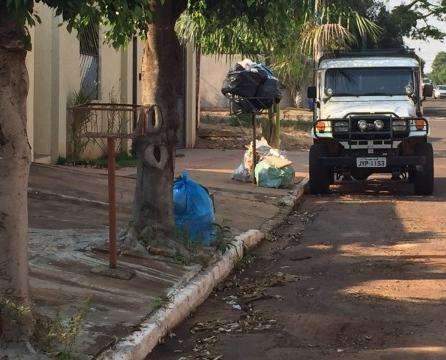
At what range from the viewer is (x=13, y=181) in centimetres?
432

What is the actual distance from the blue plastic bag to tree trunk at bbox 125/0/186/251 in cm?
49

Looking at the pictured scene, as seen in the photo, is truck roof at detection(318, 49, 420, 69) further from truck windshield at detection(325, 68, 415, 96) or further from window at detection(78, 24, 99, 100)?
window at detection(78, 24, 99, 100)

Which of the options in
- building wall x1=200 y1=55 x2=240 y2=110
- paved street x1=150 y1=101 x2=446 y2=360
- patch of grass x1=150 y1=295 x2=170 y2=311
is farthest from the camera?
building wall x1=200 y1=55 x2=240 y2=110

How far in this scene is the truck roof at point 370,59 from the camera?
45.9 feet

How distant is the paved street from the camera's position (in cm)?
536

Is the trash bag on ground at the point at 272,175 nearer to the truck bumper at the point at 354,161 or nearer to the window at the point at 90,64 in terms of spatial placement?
the truck bumper at the point at 354,161

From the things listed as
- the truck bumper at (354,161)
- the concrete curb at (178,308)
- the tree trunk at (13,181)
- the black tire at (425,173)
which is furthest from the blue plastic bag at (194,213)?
the black tire at (425,173)

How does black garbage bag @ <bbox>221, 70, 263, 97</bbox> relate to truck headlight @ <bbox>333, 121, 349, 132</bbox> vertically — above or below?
above

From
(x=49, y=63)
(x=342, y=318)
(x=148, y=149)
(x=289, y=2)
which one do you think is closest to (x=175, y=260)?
(x=148, y=149)

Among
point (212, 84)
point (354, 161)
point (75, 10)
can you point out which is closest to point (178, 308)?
point (75, 10)

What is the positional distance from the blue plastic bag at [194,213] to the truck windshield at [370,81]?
256 inches

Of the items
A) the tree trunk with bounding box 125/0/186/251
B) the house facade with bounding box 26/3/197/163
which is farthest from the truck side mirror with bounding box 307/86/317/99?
the tree trunk with bounding box 125/0/186/251

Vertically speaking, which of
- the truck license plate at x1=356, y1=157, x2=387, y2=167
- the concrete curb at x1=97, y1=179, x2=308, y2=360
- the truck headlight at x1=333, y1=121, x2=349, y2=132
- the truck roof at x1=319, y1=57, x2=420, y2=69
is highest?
the truck roof at x1=319, y1=57, x2=420, y2=69

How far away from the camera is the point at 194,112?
23.2 metres
